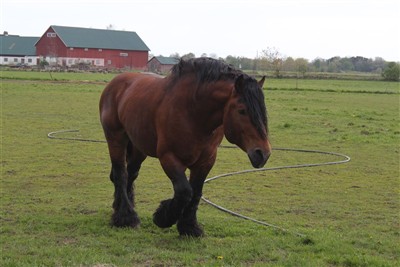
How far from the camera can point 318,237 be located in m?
→ 6.52

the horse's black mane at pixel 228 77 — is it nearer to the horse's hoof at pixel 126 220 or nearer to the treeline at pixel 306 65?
the horse's hoof at pixel 126 220

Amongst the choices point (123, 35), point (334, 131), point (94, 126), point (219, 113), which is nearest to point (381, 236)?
point (219, 113)

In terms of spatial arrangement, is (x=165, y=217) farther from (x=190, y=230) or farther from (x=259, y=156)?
(x=259, y=156)

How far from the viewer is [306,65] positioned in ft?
251

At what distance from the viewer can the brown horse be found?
5.44 meters

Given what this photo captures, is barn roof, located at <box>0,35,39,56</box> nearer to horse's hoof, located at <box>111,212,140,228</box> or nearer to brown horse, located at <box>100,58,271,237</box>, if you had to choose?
horse's hoof, located at <box>111,212,140,228</box>

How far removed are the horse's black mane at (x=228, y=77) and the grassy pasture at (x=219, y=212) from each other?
160 centimetres

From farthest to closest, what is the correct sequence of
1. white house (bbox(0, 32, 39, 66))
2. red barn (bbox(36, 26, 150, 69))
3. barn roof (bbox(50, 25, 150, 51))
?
white house (bbox(0, 32, 39, 66)), barn roof (bbox(50, 25, 150, 51)), red barn (bbox(36, 26, 150, 69))

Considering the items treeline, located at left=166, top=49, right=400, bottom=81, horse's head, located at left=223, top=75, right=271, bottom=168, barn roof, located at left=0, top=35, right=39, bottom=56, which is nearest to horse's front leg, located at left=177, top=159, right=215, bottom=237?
horse's head, located at left=223, top=75, right=271, bottom=168

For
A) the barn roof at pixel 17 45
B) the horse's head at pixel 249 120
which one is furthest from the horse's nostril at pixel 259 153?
the barn roof at pixel 17 45

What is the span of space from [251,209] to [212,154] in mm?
2372

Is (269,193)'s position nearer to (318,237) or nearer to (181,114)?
(318,237)

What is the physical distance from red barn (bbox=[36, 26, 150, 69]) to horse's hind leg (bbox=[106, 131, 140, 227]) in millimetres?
83655

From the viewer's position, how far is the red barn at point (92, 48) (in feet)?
296
